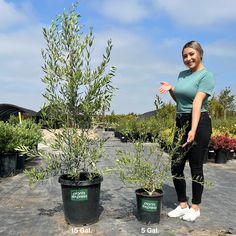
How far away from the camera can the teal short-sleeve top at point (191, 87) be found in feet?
11.5

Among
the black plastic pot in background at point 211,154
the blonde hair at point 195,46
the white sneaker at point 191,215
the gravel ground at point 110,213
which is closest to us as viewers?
the gravel ground at point 110,213

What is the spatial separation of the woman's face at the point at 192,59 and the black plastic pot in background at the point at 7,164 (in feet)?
14.6

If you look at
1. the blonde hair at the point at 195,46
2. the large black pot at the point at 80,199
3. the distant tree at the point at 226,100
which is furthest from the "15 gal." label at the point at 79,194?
the distant tree at the point at 226,100

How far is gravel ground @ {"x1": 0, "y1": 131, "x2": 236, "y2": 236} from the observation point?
342cm

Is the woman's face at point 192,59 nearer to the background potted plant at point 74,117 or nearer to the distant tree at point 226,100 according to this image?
the background potted plant at point 74,117

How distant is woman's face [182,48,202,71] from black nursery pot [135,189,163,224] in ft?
4.48

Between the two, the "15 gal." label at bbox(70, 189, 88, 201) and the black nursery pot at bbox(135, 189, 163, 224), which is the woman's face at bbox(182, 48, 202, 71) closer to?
the black nursery pot at bbox(135, 189, 163, 224)

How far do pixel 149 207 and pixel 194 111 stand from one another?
106 centimetres

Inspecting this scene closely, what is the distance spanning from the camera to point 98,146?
3729 millimetres

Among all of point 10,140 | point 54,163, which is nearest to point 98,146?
point 54,163

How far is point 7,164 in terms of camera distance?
6797 millimetres

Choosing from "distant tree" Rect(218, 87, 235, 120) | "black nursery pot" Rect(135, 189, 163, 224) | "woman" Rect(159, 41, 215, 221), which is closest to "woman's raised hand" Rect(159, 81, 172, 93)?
"woman" Rect(159, 41, 215, 221)

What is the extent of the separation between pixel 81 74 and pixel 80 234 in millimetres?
1549

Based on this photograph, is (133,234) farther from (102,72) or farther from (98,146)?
(102,72)
